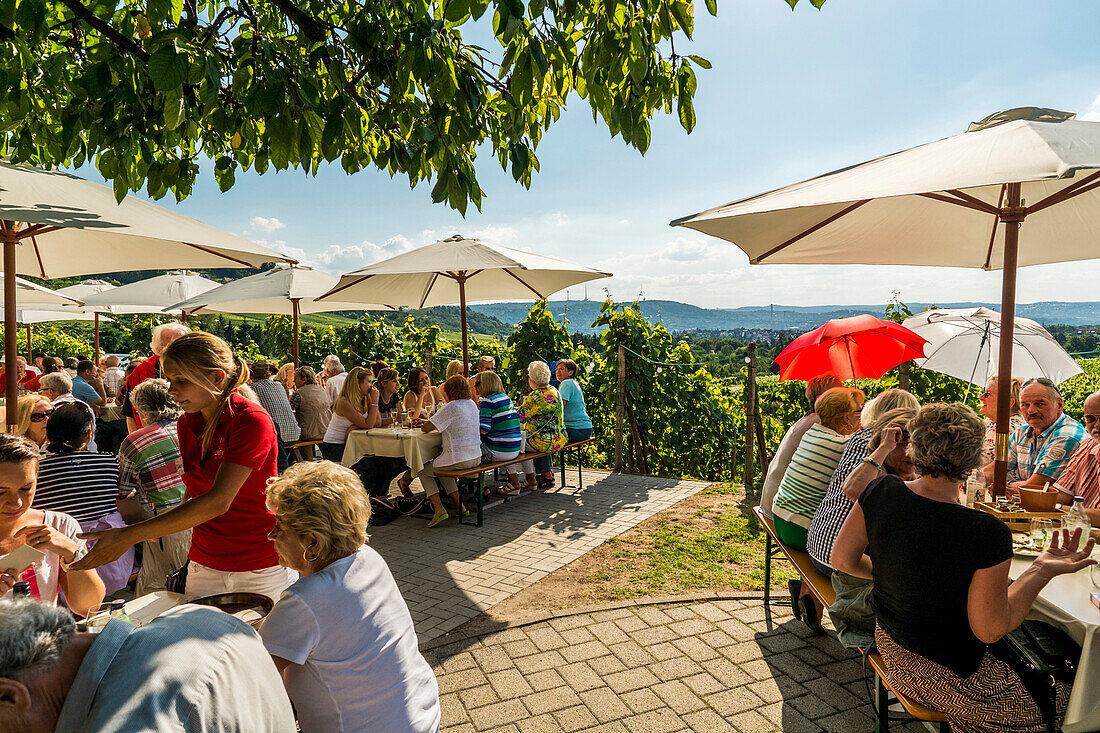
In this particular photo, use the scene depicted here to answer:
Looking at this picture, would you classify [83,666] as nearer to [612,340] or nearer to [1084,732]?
[1084,732]

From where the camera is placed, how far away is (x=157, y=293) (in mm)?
10383

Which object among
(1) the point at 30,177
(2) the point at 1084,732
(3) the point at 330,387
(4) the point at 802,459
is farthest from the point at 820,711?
(3) the point at 330,387

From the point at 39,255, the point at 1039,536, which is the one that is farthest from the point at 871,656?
the point at 39,255

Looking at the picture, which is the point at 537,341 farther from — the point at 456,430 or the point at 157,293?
the point at 157,293

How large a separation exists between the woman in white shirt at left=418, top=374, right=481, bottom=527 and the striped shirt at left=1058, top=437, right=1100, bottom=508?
4461mm

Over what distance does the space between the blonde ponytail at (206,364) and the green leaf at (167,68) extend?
878 millimetres

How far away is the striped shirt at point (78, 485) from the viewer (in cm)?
346

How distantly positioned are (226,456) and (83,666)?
1.58 meters

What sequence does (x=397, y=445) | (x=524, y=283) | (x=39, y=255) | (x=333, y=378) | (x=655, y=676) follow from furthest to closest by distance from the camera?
(x=524, y=283), (x=333, y=378), (x=397, y=445), (x=39, y=255), (x=655, y=676)

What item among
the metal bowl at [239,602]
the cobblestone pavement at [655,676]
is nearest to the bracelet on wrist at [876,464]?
the cobblestone pavement at [655,676]

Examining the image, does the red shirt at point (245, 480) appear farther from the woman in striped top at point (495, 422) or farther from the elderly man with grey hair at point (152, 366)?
the woman in striped top at point (495, 422)

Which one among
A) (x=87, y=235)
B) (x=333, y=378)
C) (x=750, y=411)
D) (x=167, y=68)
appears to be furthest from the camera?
(x=333, y=378)

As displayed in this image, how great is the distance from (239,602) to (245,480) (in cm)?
45

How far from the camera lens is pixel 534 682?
3.36m
